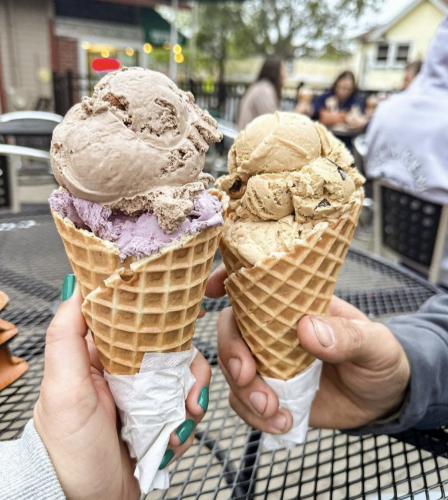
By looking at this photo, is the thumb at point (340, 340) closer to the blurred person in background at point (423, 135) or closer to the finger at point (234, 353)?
the finger at point (234, 353)

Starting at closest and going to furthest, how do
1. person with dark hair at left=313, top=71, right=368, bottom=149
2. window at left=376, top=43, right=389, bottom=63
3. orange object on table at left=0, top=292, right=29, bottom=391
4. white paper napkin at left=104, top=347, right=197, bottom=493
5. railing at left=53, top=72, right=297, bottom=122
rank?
white paper napkin at left=104, top=347, right=197, bottom=493 < orange object on table at left=0, top=292, right=29, bottom=391 < person with dark hair at left=313, top=71, right=368, bottom=149 < railing at left=53, top=72, right=297, bottom=122 < window at left=376, top=43, right=389, bottom=63

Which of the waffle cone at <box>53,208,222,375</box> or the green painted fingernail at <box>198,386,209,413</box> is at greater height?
the waffle cone at <box>53,208,222,375</box>

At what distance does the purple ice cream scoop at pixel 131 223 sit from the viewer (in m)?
0.92

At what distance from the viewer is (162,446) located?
1011mm

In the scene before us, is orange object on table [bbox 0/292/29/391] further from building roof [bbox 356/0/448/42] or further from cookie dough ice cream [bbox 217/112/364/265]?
building roof [bbox 356/0/448/42]

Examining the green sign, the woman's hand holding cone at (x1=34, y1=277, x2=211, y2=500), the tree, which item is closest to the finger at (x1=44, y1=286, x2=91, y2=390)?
the woman's hand holding cone at (x1=34, y1=277, x2=211, y2=500)

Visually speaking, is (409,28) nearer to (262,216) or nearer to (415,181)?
(415,181)

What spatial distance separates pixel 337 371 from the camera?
1474mm

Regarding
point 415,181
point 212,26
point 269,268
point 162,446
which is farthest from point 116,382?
point 212,26

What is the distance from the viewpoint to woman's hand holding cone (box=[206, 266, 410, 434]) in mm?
1111

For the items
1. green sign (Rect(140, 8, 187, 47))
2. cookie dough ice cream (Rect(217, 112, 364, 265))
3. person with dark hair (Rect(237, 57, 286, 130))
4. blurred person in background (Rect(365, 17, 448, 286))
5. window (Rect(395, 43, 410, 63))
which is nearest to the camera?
cookie dough ice cream (Rect(217, 112, 364, 265))

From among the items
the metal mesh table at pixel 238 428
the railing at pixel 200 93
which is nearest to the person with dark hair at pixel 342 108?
the railing at pixel 200 93

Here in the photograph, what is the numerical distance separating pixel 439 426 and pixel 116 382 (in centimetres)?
108

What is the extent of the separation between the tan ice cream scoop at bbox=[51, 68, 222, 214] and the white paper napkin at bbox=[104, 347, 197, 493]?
0.42 meters
